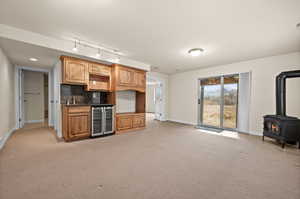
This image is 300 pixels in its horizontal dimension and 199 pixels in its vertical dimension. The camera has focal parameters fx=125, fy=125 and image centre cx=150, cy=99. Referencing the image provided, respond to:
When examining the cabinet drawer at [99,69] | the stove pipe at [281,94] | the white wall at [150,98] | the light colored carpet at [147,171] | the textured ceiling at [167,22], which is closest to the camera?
the light colored carpet at [147,171]

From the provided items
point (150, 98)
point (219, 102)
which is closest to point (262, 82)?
point (219, 102)

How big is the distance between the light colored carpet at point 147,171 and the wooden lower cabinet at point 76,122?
369 millimetres

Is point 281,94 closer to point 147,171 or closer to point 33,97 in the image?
point 147,171

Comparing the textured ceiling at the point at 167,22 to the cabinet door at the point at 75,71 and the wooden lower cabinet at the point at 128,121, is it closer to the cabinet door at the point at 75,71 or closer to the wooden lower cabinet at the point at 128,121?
the cabinet door at the point at 75,71

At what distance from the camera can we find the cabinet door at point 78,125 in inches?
130

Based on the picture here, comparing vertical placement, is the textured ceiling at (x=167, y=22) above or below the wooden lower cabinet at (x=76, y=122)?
above

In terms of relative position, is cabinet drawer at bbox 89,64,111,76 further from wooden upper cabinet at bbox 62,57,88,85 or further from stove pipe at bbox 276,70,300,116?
stove pipe at bbox 276,70,300,116

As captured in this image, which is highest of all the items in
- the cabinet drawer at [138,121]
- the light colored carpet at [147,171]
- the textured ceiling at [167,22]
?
the textured ceiling at [167,22]

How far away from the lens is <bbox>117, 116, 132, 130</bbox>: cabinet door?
166 inches

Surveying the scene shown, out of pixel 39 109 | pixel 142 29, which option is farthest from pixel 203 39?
pixel 39 109

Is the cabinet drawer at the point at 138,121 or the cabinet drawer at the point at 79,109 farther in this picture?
the cabinet drawer at the point at 138,121

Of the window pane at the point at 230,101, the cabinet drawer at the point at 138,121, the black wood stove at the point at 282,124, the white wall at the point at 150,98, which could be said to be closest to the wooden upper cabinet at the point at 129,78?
the cabinet drawer at the point at 138,121

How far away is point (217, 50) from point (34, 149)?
5.17m

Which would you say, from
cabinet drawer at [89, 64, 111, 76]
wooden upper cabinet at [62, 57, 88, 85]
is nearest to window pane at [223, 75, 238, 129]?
cabinet drawer at [89, 64, 111, 76]
